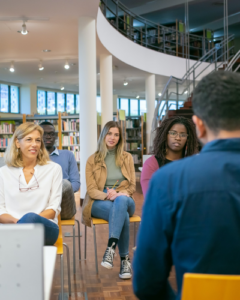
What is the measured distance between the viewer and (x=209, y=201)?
2.96 feet

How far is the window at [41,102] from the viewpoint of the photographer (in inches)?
567

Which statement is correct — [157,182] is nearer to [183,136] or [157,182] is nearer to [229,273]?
[229,273]

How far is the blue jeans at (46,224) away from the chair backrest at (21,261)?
1.13 meters

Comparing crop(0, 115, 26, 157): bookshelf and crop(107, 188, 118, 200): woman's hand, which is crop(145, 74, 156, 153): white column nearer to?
crop(0, 115, 26, 157): bookshelf

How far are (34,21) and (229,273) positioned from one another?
20.9 ft

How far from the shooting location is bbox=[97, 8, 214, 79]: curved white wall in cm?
767

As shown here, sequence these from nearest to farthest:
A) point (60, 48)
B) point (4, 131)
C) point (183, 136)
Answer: point (183, 136) → point (60, 48) → point (4, 131)

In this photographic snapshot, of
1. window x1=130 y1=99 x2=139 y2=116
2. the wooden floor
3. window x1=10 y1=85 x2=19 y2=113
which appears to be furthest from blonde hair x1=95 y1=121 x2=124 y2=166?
window x1=130 y1=99 x2=139 y2=116

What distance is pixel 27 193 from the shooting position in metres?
2.34

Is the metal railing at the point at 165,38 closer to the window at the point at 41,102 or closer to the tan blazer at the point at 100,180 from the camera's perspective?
the window at the point at 41,102

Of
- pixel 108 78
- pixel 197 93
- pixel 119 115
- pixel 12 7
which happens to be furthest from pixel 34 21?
pixel 197 93

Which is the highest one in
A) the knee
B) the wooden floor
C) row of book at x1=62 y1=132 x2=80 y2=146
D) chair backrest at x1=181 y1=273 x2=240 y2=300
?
row of book at x1=62 y1=132 x2=80 y2=146

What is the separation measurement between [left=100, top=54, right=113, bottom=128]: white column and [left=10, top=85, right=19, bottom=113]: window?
607cm

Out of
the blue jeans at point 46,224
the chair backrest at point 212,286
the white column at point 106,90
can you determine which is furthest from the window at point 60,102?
the chair backrest at point 212,286
